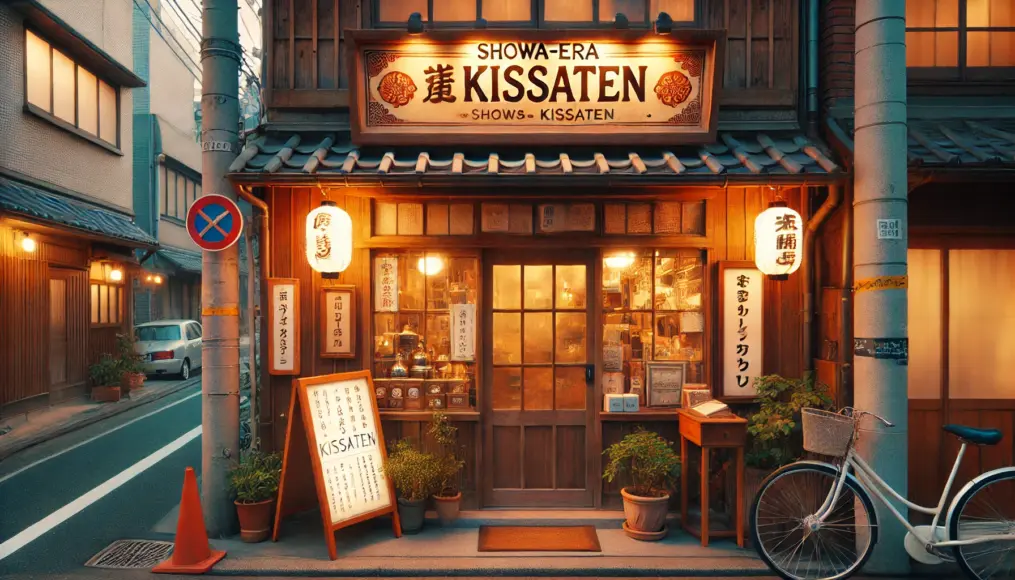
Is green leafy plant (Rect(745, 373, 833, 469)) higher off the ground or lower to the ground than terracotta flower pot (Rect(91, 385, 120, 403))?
higher

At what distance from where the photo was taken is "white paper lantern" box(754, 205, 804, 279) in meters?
6.52

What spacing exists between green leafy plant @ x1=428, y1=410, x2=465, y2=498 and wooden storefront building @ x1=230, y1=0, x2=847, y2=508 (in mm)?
192

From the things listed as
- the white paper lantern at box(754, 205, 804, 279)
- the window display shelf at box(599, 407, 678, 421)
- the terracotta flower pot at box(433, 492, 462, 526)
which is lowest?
the terracotta flower pot at box(433, 492, 462, 526)

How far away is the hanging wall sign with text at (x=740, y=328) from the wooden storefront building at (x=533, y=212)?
0.05 metres

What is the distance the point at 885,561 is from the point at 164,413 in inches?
591

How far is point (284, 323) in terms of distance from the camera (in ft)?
23.8

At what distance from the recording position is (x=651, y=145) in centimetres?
734

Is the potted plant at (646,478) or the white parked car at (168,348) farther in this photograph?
the white parked car at (168,348)

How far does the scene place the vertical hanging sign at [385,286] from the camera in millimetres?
7578

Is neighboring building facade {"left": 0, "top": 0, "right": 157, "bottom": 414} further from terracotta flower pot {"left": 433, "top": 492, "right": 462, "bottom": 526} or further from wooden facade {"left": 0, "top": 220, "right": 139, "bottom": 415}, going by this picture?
terracotta flower pot {"left": 433, "top": 492, "right": 462, "bottom": 526}

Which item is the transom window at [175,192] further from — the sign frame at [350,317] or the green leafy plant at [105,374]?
the sign frame at [350,317]

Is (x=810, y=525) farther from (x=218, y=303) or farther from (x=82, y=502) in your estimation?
(x=82, y=502)

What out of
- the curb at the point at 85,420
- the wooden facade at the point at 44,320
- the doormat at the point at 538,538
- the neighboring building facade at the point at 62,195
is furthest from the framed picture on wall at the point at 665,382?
the wooden facade at the point at 44,320

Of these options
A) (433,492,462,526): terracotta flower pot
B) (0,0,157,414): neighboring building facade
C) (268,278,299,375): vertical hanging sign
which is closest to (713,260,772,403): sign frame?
(433,492,462,526): terracotta flower pot
